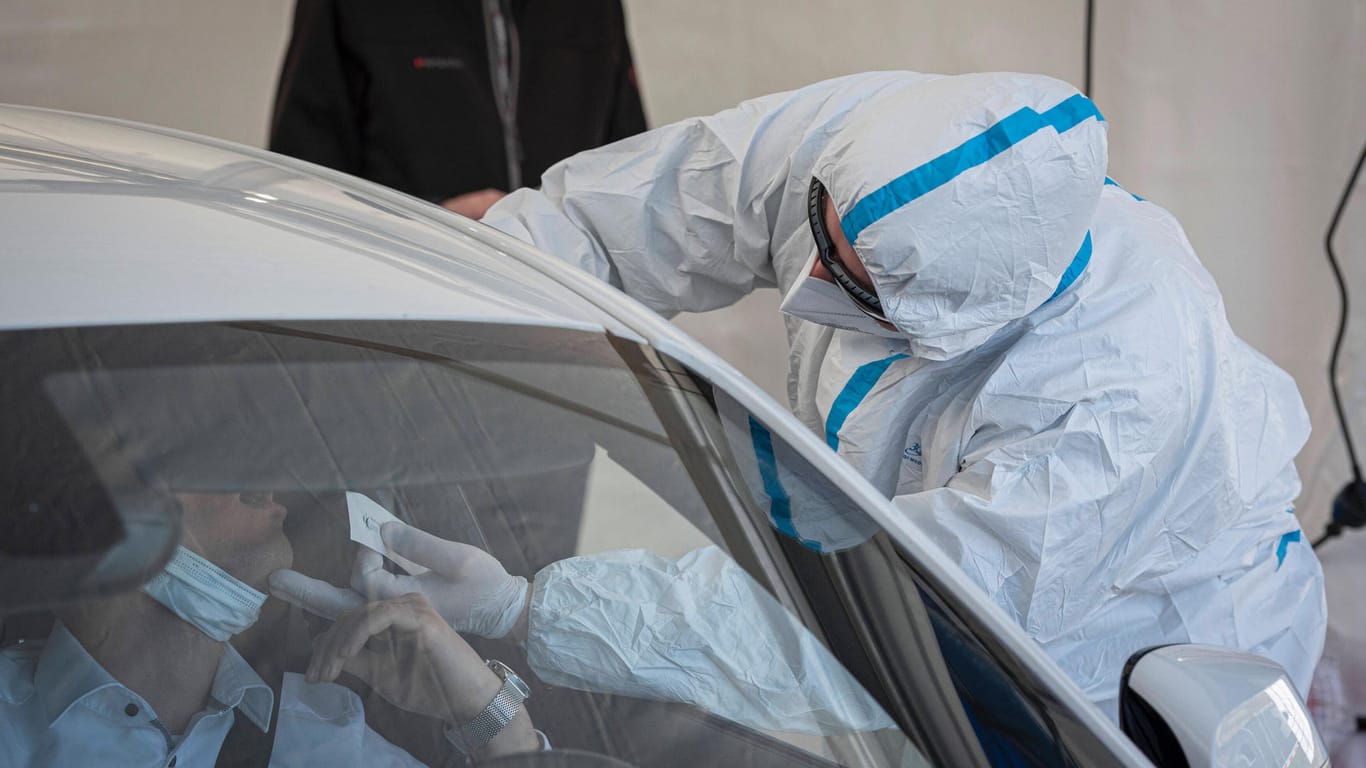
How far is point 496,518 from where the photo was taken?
2.26 feet

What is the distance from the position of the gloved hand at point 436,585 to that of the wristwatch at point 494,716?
0.02 m

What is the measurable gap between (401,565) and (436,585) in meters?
0.02

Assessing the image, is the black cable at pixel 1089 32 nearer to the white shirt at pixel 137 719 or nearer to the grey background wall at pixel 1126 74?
the grey background wall at pixel 1126 74

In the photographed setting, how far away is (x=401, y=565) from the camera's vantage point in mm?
653

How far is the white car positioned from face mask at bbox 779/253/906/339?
344 mm

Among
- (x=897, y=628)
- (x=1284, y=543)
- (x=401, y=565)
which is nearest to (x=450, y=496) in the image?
(x=401, y=565)

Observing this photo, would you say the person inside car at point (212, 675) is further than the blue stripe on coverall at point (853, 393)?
No

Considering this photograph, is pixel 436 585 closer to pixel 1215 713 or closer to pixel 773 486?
pixel 773 486

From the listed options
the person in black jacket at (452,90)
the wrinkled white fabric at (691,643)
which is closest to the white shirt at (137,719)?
the wrinkled white fabric at (691,643)

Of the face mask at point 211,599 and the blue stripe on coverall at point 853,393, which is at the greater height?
the face mask at point 211,599

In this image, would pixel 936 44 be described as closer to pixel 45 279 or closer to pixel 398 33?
pixel 398 33

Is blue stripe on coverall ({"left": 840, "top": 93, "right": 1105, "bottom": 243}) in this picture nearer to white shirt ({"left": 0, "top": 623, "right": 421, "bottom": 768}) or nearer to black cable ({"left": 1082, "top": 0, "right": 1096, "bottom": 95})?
white shirt ({"left": 0, "top": 623, "right": 421, "bottom": 768})

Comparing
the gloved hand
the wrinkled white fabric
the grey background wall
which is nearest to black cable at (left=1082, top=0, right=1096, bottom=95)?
the grey background wall

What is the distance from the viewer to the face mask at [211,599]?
2.02 ft
